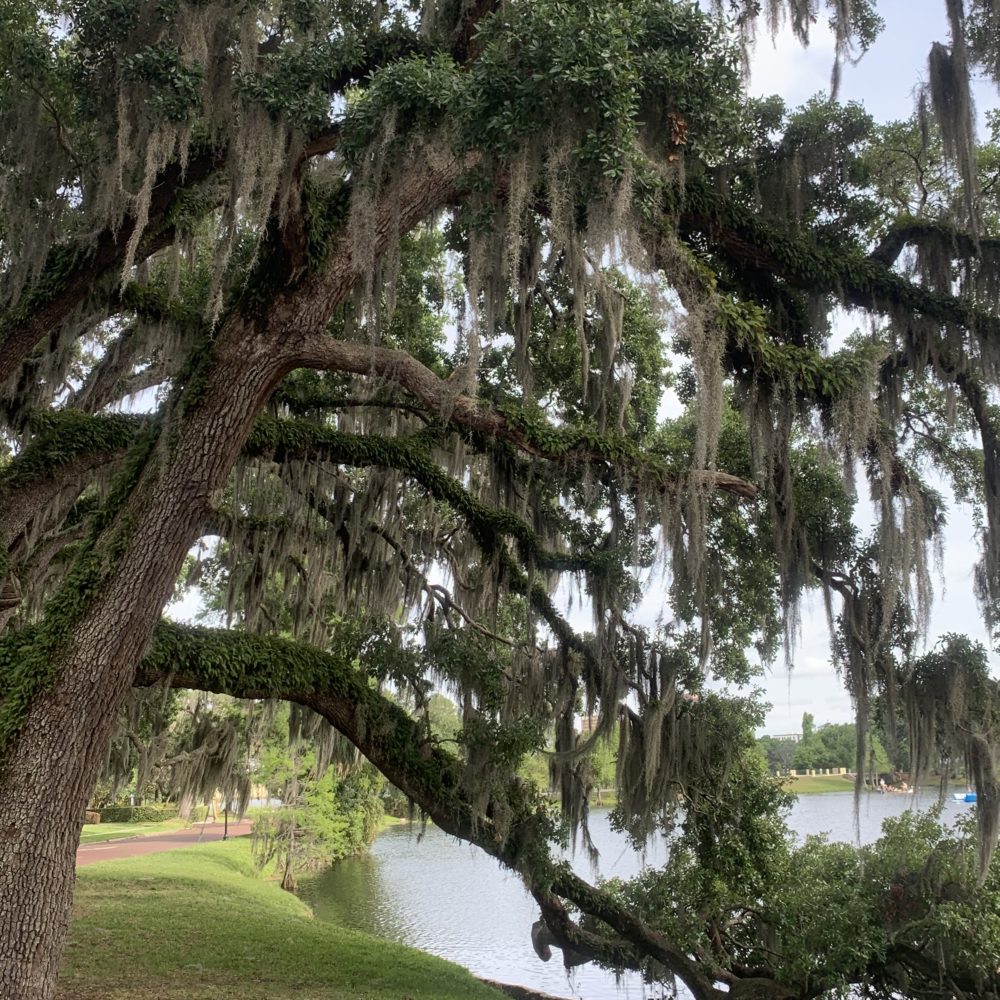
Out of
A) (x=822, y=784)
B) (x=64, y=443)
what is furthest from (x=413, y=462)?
(x=822, y=784)

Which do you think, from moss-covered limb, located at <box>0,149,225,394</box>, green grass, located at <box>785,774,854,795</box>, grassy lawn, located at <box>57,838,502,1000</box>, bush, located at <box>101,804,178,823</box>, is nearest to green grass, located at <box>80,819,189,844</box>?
bush, located at <box>101,804,178,823</box>

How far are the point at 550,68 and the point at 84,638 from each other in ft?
12.2

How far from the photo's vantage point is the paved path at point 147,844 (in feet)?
59.8

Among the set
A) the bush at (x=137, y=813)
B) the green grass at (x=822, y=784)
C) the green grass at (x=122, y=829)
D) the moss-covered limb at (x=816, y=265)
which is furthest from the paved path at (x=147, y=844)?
the green grass at (x=822, y=784)

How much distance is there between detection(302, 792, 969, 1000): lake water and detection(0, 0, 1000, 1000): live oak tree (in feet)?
3.52

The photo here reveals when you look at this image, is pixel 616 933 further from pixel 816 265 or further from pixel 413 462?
pixel 816 265

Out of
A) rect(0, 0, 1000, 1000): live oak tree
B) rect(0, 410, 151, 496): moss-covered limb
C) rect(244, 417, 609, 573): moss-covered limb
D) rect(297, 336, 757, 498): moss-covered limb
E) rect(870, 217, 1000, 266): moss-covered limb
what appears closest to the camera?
rect(0, 0, 1000, 1000): live oak tree

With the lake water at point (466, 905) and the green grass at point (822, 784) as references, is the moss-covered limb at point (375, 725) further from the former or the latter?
the green grass at point (822, 784)

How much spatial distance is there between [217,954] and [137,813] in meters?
27.4

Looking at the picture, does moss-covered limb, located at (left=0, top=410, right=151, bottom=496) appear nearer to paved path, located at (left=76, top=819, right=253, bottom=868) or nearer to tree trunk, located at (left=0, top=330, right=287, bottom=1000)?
tree trunk, located at (left=0, top=330, right=287, bottom=1000)

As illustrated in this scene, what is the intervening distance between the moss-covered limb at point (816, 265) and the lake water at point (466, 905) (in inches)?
155

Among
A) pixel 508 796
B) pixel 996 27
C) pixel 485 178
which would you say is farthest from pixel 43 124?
pixel 996 27

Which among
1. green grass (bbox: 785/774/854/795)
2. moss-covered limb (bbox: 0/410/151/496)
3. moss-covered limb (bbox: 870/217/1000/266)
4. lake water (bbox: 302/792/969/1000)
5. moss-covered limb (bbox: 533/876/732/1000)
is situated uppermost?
moss-covered limb (bbox: 870/217/1000/266)

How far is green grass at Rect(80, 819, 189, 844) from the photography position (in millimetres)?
24344
